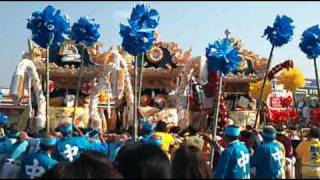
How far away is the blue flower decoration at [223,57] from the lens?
9.48 metres

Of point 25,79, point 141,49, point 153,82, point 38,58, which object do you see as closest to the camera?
point 141,49

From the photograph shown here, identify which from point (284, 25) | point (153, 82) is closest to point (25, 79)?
point (153, 82)

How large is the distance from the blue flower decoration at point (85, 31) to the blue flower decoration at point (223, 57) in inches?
165

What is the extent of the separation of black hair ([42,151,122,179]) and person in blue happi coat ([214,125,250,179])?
2622 mm

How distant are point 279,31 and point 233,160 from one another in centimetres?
615

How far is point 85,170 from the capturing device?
4.08 m

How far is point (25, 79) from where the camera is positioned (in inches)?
709

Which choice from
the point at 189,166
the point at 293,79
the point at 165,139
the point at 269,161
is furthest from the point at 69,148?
the point at 293,79

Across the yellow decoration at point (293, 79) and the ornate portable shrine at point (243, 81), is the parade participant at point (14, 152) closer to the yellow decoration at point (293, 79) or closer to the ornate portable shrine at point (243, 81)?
the yellow decoration at point (293, 79)

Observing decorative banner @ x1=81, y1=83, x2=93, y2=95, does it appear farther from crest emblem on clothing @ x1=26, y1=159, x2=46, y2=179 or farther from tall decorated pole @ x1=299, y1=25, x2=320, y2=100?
crest emblem on clothing @ x1=26, y1=159, x2=46, y2=179

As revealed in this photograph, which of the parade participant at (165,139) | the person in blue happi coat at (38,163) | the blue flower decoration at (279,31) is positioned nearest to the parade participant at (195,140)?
the parade participant at (165,139)

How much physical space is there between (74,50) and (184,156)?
672 inches

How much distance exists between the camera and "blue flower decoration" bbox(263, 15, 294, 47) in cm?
1227

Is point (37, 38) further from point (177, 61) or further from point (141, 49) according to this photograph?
point (177, 61)
